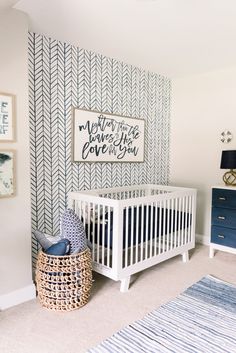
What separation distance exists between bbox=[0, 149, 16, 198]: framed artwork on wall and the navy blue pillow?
1.66 ft

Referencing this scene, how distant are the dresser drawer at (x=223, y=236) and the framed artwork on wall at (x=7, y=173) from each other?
2.30 metres

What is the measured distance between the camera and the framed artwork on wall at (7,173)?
207 centimetres

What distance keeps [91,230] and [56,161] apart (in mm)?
737

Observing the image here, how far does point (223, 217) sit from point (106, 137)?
1601 millimetres

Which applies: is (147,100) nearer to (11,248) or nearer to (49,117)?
(49,117)

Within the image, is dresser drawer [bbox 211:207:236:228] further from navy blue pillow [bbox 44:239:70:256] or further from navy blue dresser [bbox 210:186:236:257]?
navy blue pillow [bbox 44:239:70:256]

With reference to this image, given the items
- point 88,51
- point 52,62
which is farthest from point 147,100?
point 52,62

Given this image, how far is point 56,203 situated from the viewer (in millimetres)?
2730

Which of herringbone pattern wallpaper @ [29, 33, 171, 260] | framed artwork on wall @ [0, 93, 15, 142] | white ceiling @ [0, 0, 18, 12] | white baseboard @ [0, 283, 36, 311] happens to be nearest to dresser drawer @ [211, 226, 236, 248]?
herringbone pattern wallpaper @ [29, 33, 171, 260]

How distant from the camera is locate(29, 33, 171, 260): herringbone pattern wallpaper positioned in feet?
8.36

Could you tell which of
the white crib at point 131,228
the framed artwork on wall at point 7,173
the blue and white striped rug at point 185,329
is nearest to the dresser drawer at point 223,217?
the white crib at point 131,228

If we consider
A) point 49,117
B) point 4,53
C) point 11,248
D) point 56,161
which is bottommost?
point 11,248

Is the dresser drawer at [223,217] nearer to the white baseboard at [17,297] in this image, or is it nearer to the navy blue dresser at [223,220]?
the navy blue dresser at [223,220]

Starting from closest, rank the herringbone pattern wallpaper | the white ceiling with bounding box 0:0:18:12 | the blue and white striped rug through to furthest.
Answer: the blue and white striped rug < the white ceiling with bounding box 0:0:18:12 < the herringbone pattern wallpaper
